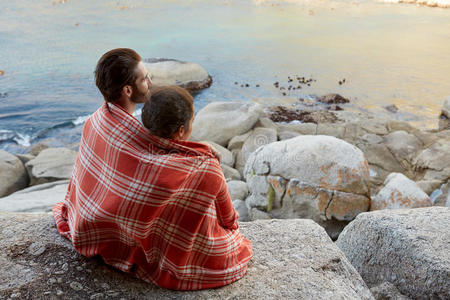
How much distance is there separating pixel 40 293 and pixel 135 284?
0.50 metres

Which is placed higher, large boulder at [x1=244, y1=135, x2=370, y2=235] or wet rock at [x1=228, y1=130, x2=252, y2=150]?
large boulder at [x1=244, y1=135, x2=370, y2=235]

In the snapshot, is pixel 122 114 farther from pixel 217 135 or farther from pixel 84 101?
pixel 84 101

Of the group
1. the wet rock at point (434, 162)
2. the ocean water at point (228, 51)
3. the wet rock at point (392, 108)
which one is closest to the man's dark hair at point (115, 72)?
the wet rock at point (434, 162)

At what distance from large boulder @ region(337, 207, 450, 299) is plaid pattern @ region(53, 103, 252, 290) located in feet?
3.76

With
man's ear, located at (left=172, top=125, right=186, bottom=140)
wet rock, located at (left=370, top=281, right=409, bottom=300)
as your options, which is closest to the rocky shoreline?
wet rock, located at (left=370, top=281, right=409, bottom=300)

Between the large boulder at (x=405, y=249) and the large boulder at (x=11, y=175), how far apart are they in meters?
5.62

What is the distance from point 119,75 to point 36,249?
4.03ft

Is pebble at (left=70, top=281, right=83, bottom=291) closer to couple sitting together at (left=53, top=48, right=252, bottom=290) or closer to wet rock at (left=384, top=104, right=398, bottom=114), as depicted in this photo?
couple sitting together at (left=53, top=48, right=252, bottom=290)

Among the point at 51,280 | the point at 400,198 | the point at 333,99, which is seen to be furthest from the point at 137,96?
the point at 333,99

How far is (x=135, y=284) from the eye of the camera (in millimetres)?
2223

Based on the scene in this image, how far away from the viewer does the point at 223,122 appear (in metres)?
8.58

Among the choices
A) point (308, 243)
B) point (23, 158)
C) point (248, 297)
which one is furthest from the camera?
point (23, 158)

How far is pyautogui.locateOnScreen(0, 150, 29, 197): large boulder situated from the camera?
6.49 metres

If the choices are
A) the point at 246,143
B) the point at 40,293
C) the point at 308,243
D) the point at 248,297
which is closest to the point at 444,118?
the point at 246,143
